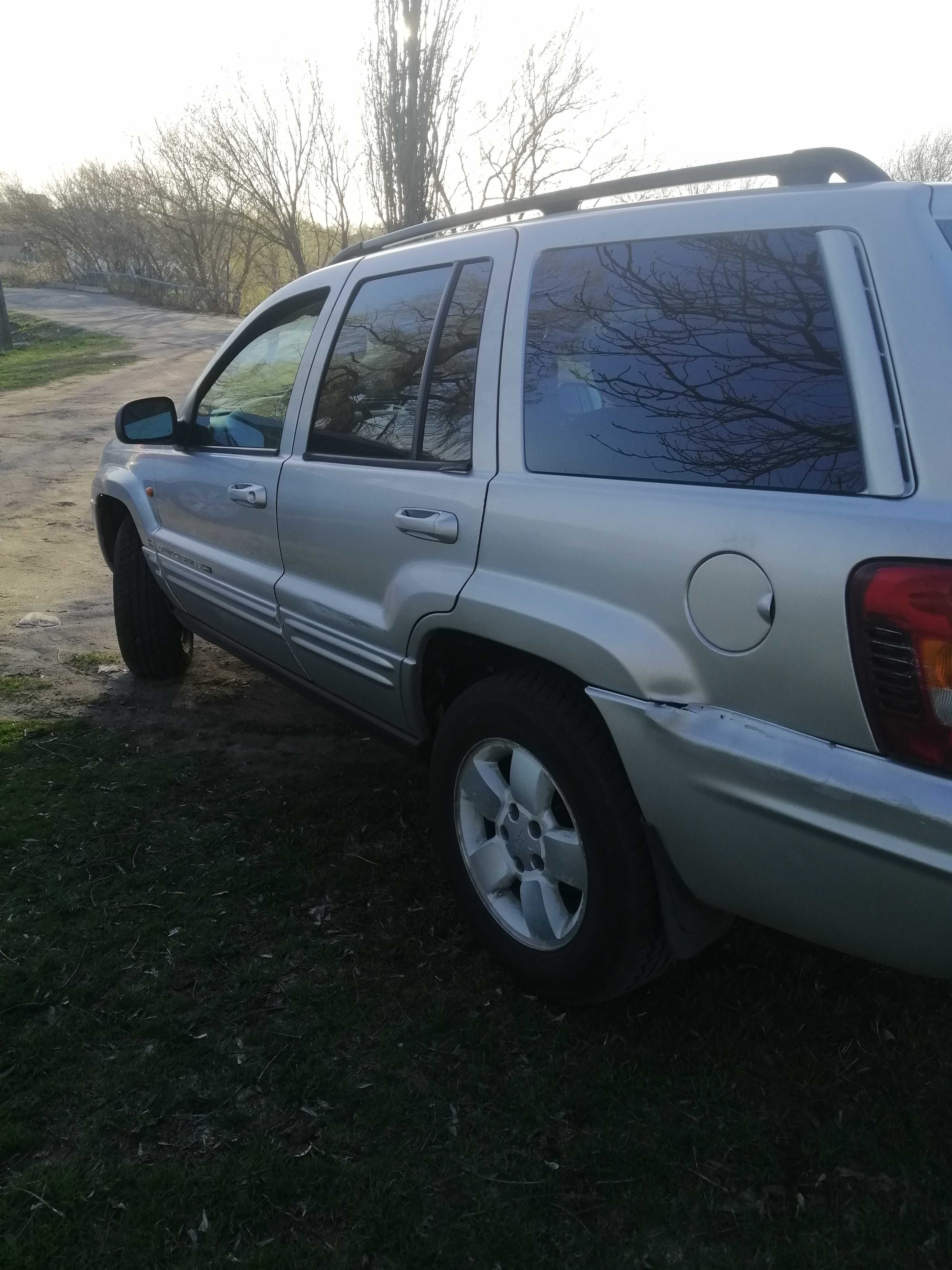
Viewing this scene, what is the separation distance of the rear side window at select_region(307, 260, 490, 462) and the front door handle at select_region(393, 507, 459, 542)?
0.15 m

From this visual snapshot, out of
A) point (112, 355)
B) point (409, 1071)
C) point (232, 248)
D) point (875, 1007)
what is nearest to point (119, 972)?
point (409, 1071)

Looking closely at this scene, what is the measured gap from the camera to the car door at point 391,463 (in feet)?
8.29

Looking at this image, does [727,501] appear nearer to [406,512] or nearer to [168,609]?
[406,512]

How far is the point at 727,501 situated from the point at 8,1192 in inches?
77.6

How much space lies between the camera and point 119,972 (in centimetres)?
264

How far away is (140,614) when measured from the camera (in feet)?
15.2

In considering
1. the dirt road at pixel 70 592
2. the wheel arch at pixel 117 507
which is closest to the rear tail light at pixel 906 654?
the dirt road at pixel 70 592

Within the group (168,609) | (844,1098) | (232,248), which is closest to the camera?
(844,1098)

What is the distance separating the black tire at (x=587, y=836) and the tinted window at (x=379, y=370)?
2.68ft

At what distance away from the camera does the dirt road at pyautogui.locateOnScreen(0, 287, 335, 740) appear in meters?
4.50

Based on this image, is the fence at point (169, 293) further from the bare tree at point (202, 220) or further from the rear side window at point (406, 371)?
the rear side window at point (406, 371)

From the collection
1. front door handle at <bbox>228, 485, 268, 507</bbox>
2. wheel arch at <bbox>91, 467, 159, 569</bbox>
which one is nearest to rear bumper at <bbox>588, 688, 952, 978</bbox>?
front door handle at <bbox>228, 485, 268, 507</bbox>

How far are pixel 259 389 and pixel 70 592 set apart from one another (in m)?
3.05

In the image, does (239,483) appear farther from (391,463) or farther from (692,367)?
(692,367)
